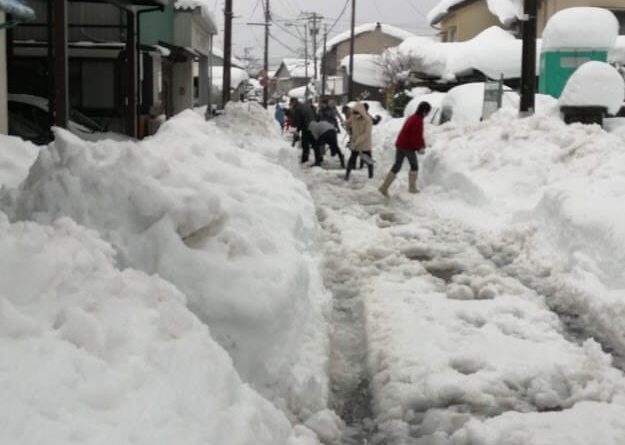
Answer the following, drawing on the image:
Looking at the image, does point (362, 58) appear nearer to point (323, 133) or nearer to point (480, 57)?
point (480, 57)

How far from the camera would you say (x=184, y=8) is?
2419 cm

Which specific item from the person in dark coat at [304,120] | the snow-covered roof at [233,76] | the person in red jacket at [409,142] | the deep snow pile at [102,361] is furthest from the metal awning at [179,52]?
the snow-covered roof at [233,76]

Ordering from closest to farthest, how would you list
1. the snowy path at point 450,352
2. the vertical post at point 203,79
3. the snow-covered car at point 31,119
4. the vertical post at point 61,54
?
the snowy path at point 450,352 → the vertical post at point 61,54 → the snow-covered car at point 31,119 → the vertical post at point 203,79

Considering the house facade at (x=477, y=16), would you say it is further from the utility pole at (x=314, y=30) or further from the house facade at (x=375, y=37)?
the utility pole at (x=314, y=30)

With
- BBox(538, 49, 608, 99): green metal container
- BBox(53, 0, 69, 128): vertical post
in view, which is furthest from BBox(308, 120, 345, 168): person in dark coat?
BBox(538, 49, 608, 99): green metal container

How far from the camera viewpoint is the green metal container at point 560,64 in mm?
22016

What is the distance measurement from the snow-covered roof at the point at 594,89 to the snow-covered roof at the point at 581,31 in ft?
21.9

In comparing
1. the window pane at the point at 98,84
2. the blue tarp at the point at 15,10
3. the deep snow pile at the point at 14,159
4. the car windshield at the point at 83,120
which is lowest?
the car windshield at the point at 83,120

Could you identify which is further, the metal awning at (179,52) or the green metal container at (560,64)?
the metal awning at (179,52)

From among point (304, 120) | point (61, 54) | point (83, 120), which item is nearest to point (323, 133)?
point (304, 120)

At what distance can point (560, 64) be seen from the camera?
893 inches

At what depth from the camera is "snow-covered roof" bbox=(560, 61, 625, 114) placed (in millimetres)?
15453

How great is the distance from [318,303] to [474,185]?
686 cm

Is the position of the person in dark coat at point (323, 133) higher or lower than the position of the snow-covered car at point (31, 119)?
lower
